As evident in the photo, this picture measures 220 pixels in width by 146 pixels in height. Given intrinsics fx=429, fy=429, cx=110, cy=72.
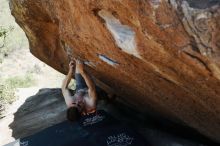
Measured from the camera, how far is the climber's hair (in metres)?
7.19

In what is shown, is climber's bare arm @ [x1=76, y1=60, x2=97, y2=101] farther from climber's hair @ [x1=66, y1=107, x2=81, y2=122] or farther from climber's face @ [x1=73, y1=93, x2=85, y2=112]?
climber's hair @ [x1=66, y1=107, x2=81, y2=122]

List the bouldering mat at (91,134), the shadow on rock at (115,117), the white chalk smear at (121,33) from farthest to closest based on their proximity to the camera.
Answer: the shadow on rock at (115,117)
the bouldering mat at (91,134)
the white chalk smear at (121,33)

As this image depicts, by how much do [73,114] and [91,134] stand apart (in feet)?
2.00

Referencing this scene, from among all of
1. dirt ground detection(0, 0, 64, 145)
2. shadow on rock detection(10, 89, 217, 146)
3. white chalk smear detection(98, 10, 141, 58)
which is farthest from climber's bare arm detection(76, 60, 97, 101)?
dirt ground detection(0, 0, 64, 145)

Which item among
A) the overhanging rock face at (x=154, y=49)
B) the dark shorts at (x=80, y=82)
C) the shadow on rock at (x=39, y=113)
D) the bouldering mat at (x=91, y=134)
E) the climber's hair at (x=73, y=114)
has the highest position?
the overhanging rock face at (x=154, y=49)

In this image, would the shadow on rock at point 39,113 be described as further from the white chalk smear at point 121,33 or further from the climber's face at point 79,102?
the white chalk smear at point 121,33

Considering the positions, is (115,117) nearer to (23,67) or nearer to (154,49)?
(154,49)

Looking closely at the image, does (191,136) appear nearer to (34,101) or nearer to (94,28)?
(94,28)

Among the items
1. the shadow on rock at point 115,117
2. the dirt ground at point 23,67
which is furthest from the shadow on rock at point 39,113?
the dirt ground at point 23,67

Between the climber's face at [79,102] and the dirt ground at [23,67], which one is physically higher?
the climber's face at [79,102]

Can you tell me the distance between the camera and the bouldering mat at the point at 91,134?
6582 mm

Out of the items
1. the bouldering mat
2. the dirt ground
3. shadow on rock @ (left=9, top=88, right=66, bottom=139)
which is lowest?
the dirt ground

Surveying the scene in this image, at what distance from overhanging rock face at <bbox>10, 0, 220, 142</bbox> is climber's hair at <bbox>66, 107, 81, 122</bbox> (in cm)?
81

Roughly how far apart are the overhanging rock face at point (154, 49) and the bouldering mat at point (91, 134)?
0.67 m
